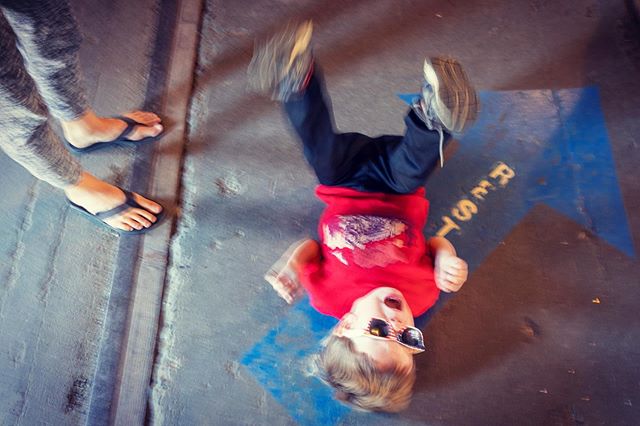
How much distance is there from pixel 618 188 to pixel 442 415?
87 cm

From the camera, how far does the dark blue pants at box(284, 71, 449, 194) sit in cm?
103

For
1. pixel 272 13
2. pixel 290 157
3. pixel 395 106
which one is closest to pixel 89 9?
pixel 272 13

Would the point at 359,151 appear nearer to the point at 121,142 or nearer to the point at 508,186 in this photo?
the point at 508,186

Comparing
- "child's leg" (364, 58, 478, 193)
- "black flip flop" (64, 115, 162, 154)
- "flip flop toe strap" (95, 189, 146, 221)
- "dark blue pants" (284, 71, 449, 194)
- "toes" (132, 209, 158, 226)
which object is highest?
"child's leg" (364, 58, 478, 193)

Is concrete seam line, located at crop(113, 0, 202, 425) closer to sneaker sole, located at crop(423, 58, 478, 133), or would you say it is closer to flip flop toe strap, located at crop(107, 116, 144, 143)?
flip flop toe strap, located at crop(107, 116, 144, 143)

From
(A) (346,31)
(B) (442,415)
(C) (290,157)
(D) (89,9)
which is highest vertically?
(D) (89,9)

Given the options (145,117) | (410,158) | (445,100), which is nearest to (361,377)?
(410,158)

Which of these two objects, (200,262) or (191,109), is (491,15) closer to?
(191,109)

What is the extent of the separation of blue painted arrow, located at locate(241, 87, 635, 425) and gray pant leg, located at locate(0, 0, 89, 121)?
810 millimetres

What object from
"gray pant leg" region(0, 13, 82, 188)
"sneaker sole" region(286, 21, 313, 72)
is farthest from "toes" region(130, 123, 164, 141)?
"sneaker sole" region(286, 21, 313, 72)

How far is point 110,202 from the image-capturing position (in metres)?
1.32

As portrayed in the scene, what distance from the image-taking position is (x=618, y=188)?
147 centimetres

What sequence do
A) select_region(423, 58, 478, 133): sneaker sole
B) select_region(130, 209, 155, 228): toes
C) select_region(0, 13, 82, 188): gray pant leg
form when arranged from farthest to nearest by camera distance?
select_region(130, 209, 155, 228): toes, select_region(423, 58, 478, 133): sneaker sole, select_region(0, 13, 82, 188): gray pant leg

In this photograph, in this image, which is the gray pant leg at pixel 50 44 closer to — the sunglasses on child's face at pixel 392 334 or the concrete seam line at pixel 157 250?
the concrete seam line at pixel 157 250
